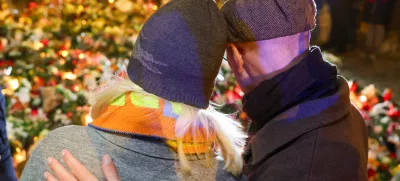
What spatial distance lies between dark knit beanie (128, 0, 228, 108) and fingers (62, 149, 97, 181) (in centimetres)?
25

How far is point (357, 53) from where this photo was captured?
7.56 metres

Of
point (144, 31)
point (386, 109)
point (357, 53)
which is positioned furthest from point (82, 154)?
point (357, 53)

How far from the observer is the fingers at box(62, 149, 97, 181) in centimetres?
121

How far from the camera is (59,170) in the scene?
4.03 ft

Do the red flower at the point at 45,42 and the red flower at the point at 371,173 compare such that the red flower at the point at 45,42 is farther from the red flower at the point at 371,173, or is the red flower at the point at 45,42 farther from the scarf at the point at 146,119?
the scarf at the point at 146,119

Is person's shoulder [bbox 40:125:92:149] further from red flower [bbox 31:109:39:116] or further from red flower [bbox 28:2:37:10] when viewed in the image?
red flower [bbox 28:2:37:10]

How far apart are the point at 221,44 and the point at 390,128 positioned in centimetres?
280

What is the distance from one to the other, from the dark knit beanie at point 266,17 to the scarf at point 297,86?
0.38ft

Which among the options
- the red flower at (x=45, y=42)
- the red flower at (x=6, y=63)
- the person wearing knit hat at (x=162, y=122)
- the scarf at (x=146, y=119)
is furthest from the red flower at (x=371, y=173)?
the red flower at (x=45, y=42)

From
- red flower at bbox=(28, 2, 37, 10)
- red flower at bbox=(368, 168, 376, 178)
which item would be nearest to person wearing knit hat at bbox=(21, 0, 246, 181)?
red flower at bbox=(368, 168, 376, 178)

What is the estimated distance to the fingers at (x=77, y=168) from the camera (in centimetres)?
121

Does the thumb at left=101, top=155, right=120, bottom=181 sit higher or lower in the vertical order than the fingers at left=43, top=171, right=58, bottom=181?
higher

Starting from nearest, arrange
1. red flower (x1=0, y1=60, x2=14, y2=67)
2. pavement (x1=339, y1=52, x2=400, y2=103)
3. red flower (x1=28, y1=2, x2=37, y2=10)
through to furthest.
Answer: red flower (x1=0, y1=60, x2=14, y2=67)
pavement (x1=339, y1=52, x2=400, y2=103)
red flower (x1=28, y1=2, x2=37, y2=10)

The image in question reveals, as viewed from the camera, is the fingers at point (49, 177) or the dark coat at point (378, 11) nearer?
the fingers at point (49, 177)
